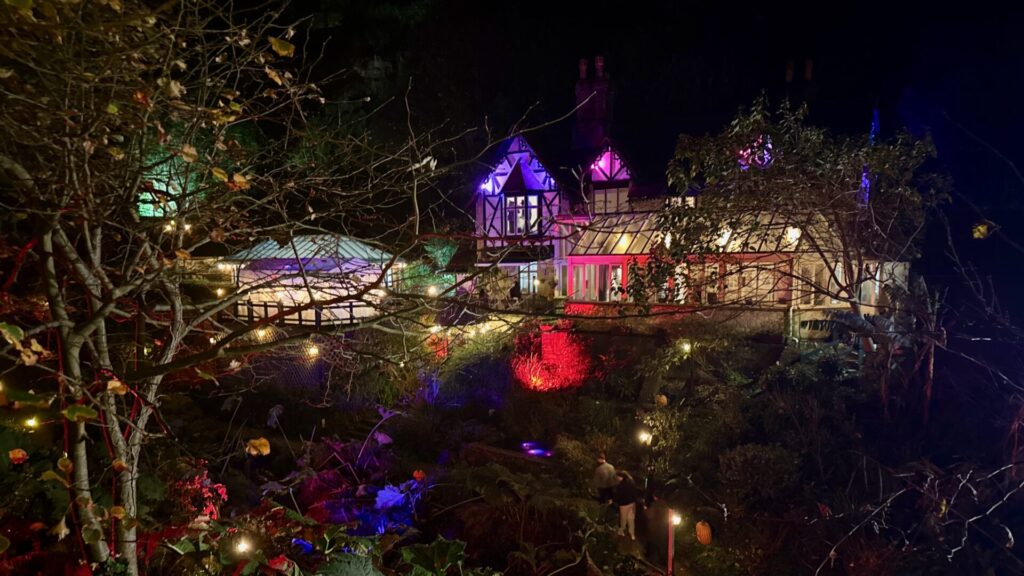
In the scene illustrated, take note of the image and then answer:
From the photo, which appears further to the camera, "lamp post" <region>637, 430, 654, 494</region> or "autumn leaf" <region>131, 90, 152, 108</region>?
"lamp post" <region>637, 430, 654, 494</region>

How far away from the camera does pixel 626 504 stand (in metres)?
8.77

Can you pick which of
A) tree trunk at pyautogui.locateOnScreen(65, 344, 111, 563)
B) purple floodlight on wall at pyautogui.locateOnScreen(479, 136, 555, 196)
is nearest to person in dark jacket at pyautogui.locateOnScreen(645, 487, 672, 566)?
tree trunk at pyautogui.locateOnScreen(65, 344, 111, 563)

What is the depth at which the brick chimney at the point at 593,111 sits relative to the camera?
18.4 metres

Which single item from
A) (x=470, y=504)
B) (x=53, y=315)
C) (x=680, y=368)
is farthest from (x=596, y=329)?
(x=53, y=315)

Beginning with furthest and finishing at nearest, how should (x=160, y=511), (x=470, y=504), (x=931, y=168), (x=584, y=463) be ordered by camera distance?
(x=931, y=168) < (x=584, y=463) < (x=470, y=504) < (x=160, y=511)

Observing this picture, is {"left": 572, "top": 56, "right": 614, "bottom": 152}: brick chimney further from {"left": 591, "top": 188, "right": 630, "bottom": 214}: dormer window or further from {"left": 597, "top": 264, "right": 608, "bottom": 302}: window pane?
{"left": 597, "top": 264, "right": 608, "bottom": 302}: window pane

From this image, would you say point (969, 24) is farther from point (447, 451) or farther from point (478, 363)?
point (447, 451)

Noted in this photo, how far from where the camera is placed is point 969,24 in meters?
12.8

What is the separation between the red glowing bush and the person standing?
15.8 ft

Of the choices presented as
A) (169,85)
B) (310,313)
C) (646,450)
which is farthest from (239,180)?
(310,313)

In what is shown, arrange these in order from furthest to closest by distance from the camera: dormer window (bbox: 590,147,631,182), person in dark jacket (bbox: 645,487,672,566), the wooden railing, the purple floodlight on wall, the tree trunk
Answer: the purple floodlight on wall → dormer window (bbox: 590,147,631,182) → person in dark jacket (bbox: 645,487,672,566) → the wooden railing → the tree trunk

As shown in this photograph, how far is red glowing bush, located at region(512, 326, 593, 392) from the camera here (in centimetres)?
1396

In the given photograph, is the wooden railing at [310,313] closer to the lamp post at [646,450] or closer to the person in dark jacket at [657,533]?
the lamp post at [646,450]

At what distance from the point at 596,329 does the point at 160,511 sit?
1050 centimetres
